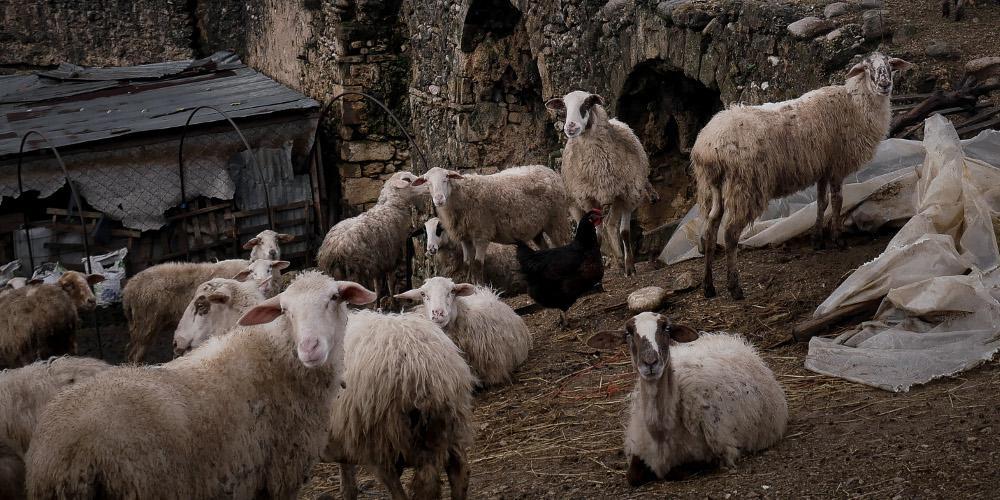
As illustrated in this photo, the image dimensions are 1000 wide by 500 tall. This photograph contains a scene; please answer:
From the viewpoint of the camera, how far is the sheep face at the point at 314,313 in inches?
162

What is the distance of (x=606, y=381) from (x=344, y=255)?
3.74 metres

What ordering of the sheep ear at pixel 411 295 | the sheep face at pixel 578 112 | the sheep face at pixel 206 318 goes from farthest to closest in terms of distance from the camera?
the sheep face at pixel 578 112 < the sheep ear at pixel 411 295 < the sheep face at pixel 206 318

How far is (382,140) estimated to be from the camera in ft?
49.4

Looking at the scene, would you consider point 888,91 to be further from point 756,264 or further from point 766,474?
point 766,474

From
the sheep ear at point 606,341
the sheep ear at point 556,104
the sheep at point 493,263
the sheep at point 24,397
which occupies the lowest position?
the sheep at point 493,263

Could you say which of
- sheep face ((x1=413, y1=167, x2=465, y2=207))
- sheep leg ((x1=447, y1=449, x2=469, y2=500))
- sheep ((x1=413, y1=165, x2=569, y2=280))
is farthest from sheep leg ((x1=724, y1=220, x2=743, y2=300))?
sheep leg ((x1=447, y1=449, x2=469, y2=500))

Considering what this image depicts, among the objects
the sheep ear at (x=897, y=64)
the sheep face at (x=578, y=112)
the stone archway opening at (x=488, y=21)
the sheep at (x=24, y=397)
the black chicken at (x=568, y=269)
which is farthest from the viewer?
the stone archway opening at (x=488, y=21)

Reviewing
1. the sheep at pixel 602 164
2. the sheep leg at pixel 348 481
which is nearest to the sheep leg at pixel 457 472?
the sheep leg at pixel 348 481

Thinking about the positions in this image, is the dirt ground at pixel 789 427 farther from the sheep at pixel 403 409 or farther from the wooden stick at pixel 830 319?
the sheep at pixel 403 409

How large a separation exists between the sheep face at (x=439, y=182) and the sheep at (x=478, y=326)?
1.65 meters

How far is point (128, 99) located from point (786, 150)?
38.1ft

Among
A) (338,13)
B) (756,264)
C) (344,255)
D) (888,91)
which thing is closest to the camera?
(888,91)

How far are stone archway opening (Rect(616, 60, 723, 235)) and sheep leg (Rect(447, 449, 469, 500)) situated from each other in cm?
592

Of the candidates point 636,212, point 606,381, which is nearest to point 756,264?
point 606,381
